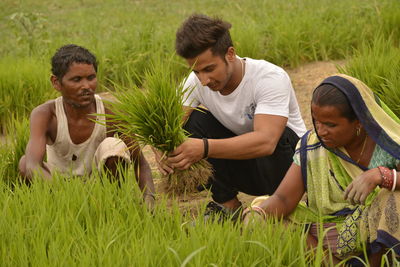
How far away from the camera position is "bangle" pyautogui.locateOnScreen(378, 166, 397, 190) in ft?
8.33

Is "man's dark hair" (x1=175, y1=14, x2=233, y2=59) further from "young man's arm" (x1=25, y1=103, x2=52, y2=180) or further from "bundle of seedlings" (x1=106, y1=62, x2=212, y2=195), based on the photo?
"young man's arm" (x1=25, y1=103, x2=52, y2=180)

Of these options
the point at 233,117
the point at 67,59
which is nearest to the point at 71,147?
the point at 67,59

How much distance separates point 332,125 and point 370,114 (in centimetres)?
16

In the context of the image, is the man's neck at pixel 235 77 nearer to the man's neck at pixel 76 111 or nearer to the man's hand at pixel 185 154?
the man's hand at pixel 185 154

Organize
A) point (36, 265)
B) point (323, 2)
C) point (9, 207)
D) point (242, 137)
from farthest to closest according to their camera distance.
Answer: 1. point (323, 2)
2. point (242, 137)
3. point (9, 207)
4. point (36, 265)

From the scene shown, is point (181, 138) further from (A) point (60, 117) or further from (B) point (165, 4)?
(B) point (165, 4)

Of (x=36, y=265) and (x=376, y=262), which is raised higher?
(x=36, y=265)

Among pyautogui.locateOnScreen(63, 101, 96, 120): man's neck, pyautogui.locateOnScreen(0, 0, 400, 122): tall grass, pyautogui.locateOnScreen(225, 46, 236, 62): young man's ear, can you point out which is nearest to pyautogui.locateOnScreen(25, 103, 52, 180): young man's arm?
pyautogui.locateOnScreen(63, 101, 96, 120): man's neck

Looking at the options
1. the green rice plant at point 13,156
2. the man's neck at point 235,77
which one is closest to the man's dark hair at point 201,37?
the man's neck at point 235,77

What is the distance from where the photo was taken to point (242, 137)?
10.7ft

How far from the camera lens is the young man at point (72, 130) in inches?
141

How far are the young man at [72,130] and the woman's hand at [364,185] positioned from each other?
1.31 meters

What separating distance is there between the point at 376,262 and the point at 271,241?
1.75 ft

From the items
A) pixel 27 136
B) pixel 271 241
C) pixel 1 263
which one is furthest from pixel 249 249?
pixel 27 136
